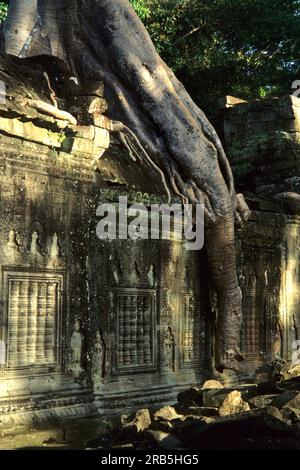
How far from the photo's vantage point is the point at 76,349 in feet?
17.1

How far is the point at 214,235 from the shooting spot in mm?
6488

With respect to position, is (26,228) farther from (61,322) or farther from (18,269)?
(61,322)

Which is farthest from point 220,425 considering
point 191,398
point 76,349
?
point 76,349

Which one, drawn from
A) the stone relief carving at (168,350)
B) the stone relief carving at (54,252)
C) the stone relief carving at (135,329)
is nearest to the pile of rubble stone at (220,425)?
the stone relief carving at (135,329)

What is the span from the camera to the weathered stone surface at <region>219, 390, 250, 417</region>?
4.50 meters

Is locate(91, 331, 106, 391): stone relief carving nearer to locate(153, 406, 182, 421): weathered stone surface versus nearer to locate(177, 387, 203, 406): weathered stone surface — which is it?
locate(177, 387, 203, 406): weathered stone surface

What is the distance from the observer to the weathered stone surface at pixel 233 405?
4.50 meters

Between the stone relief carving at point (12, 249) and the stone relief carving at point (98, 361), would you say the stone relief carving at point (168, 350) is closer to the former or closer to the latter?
the stone relief carving at point (98, 361)

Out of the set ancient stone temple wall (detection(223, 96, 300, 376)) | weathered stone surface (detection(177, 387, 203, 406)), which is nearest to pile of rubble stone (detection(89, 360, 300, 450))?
weathered stone surface (detection(177, 387, 203, 406))

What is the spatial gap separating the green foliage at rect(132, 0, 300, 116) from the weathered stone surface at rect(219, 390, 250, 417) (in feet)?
31.6

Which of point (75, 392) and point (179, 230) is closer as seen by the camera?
point (75, 392)
